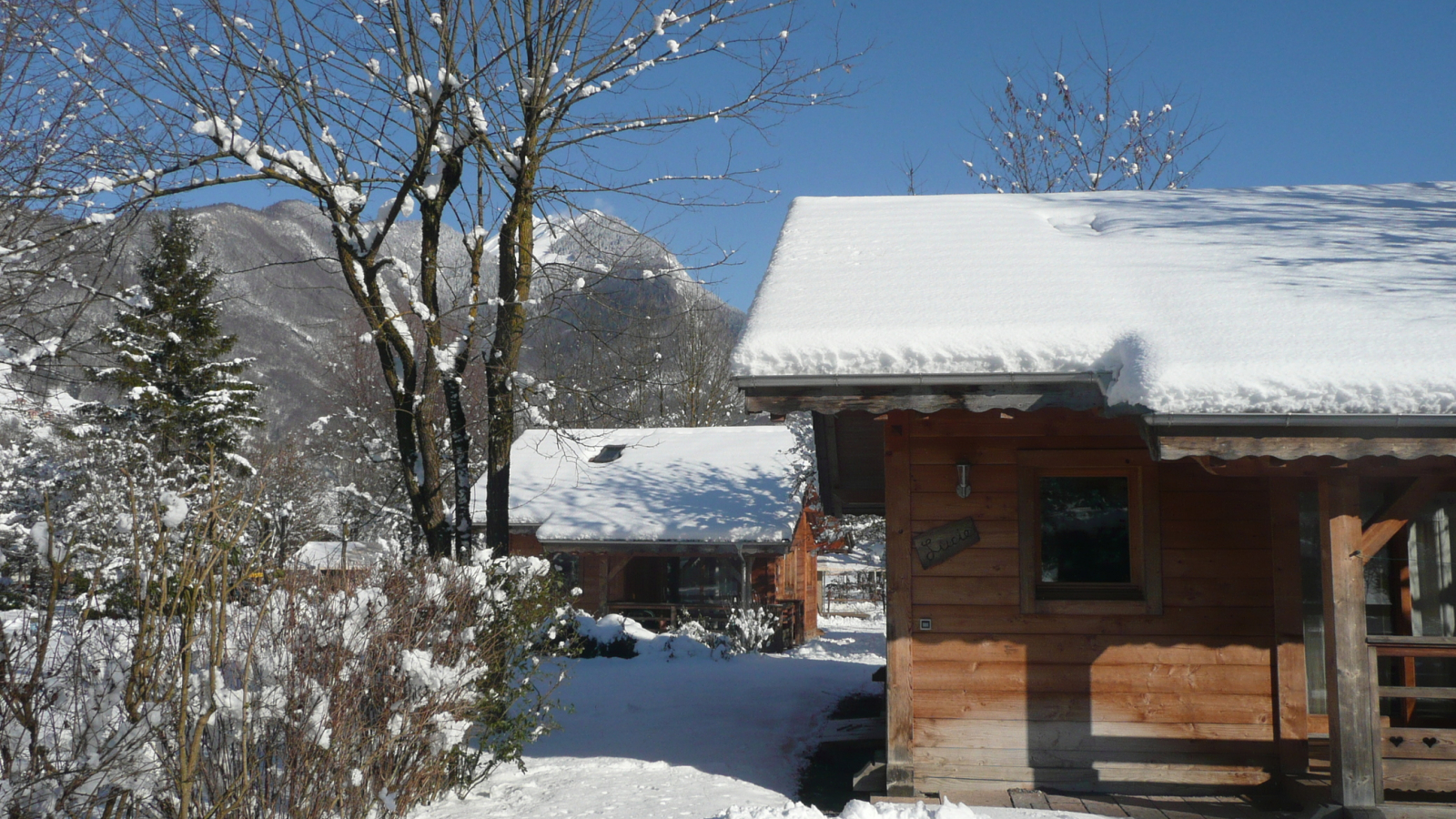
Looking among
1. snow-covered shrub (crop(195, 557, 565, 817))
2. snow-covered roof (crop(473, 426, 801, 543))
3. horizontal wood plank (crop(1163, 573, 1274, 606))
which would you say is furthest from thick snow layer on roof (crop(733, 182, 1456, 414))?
snow-covered roof (crop(473, 426, 801, 543))

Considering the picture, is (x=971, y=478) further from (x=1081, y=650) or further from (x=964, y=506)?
(x=1081, y=650)

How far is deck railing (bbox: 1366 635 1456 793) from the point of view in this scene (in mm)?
5008

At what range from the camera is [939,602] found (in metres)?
6.14

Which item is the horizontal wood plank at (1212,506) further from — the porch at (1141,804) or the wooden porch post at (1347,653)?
the porch at (1141,804)

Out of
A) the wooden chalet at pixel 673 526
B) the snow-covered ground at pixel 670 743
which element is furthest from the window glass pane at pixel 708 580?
the snow-covered ground at pixel 670 743

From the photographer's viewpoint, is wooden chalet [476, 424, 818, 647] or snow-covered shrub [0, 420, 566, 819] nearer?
snow-covered shrub [0, 420, 566, 819]

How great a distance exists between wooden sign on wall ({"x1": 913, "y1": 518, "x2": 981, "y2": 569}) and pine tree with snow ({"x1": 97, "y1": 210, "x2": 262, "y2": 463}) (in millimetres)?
19397

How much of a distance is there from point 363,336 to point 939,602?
4924 mm

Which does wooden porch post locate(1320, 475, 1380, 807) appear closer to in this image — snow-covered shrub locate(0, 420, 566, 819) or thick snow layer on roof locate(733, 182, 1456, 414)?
thick snow layer on roof locate(733, 182, 1456, 414)

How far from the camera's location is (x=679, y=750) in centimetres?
761

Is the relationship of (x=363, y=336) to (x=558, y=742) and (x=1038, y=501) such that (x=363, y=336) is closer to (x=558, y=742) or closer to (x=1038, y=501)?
(x=558, y=742)

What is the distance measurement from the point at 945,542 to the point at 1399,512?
2359mm

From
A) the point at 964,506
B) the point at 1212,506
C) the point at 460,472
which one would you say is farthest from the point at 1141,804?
the point at 460,472

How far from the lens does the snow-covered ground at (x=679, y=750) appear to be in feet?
18.9
